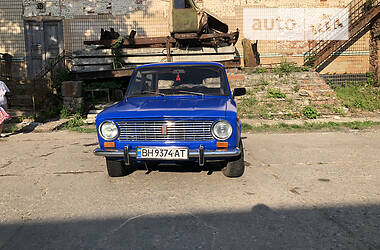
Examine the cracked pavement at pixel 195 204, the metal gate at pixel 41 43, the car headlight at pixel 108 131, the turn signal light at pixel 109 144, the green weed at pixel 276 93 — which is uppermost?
the metal gate at pixel 41 43

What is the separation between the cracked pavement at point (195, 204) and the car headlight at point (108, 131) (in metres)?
0.62

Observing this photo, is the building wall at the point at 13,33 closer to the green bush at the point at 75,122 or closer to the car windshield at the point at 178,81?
the green bush at the point at 75,122

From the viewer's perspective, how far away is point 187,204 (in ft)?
11.0

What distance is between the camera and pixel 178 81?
4.79m

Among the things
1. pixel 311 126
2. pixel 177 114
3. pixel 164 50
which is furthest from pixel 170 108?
pixel 164 50

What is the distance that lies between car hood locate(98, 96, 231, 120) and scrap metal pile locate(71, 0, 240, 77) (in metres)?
6.36

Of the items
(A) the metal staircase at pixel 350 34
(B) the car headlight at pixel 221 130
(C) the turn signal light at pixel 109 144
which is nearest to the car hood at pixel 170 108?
(B) the car headlight at pixel 221 130

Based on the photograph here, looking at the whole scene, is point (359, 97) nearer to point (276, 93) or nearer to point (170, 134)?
point (276, 93)

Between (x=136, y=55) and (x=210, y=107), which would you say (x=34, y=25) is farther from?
(x=210, y=107)

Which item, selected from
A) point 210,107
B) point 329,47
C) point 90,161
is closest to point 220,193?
point 210,107

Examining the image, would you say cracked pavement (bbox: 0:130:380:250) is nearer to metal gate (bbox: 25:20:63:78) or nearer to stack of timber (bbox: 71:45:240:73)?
stack of timber (bbox: 71:45:240:73)

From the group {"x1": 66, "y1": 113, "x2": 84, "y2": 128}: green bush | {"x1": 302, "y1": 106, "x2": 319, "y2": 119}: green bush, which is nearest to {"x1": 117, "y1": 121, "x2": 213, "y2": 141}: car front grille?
{"x1": 66, "y1": 113, "x2": 84, "y2": 128}: green bush

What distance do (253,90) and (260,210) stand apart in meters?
7.15

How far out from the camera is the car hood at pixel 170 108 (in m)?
3.76
